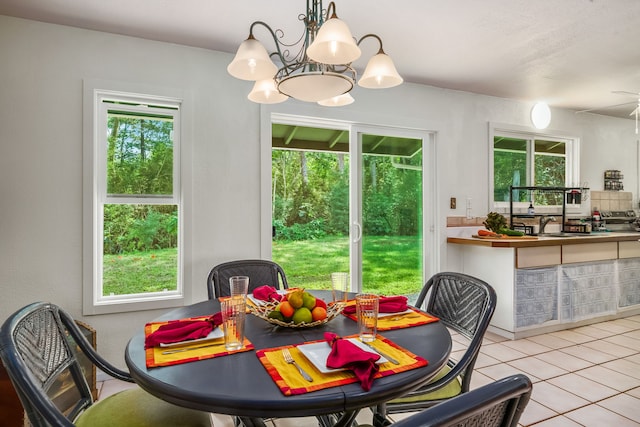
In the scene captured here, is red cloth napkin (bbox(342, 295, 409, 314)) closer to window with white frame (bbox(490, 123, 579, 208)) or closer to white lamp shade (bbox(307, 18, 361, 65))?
white lamp shade (bbox(307, 18, 361, 65))

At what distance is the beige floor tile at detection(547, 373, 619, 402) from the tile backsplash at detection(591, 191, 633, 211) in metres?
3.35

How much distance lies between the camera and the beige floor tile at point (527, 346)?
128 inches

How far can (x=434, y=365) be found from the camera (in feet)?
3.70

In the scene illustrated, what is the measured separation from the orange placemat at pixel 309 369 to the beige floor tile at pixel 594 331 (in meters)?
3.51

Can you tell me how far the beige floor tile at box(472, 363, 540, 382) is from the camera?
274 cm

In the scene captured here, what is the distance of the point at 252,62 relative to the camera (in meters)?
1.65

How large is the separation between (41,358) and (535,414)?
2559 millimetres

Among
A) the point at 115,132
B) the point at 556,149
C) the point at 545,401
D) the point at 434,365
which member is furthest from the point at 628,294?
the point at 115,132

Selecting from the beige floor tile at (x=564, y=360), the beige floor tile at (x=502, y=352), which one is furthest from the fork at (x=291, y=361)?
the beige floor tile at (x=564, y=360)

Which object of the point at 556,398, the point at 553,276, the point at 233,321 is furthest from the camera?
the point at 553,276

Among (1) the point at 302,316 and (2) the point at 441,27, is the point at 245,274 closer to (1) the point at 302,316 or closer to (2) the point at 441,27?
(1) the point at 302,316

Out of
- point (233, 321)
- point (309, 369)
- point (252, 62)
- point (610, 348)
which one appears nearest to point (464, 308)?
point (309, 369)

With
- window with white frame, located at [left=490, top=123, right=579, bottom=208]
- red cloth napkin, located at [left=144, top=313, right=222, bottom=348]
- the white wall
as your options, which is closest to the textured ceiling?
the white wall

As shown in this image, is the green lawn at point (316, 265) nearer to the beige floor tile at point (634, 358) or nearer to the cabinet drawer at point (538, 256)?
the cabinet drawer at point (538, 256)
